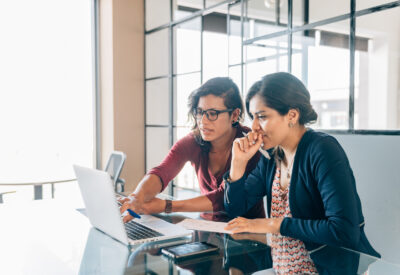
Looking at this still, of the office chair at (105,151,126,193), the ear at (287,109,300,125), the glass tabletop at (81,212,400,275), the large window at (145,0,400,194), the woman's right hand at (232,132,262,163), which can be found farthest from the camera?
the office chair at (105,151,126,193)

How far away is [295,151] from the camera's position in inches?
53.5

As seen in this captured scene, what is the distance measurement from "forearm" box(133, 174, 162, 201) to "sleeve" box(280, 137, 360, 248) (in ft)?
2.20

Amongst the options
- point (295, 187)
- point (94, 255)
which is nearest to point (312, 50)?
point (295, 187)

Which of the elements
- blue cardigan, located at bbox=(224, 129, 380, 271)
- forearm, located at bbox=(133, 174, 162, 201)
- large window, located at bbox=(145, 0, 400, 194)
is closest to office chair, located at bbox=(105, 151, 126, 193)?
large window, located at bbox=(145, 0, 400, 194)

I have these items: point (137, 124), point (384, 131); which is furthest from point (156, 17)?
point (384, 131)

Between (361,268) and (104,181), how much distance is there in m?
0.76

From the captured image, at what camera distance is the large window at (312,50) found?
2.09 metres

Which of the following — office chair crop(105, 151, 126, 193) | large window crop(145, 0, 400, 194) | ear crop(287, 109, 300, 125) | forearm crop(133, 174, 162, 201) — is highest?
large window crop(145, 0, 400, 194)

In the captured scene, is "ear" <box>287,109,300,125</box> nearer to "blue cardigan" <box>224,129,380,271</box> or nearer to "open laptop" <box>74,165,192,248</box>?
"blue cardigan" <box>224,129,380,271</box>

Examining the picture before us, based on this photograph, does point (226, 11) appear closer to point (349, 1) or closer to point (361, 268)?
point (349, 1)

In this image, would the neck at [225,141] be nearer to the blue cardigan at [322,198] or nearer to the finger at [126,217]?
the blue cardigan at [322,198]

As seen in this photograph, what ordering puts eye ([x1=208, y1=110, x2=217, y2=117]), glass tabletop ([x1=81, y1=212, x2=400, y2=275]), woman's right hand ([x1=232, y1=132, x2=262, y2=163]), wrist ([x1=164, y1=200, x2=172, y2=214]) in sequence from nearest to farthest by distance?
glass tabletop ([x1=81, y1=212, x2=400, y2=275]), woman's right hand ([x1=232, y1=132, x2=262, y2=163]), wrist ([x1=164, y1=200, x2=172, y2=214]), eye ([x1=208, y1=110, x2=217, y2=117])

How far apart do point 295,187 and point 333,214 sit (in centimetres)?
19

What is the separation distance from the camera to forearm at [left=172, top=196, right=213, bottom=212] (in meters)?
1.55
